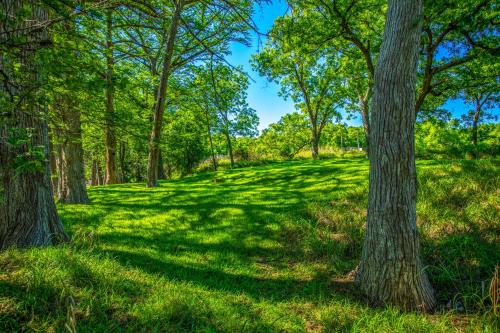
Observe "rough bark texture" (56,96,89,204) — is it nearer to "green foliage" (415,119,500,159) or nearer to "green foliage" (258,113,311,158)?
"green foliage" (415,119,500,159)

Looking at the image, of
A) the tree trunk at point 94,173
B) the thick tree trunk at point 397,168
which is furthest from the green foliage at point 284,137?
the thick tree trunk at point 397,168

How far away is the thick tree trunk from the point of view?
3.52 meters

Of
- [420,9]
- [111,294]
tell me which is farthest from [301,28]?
[111,294]

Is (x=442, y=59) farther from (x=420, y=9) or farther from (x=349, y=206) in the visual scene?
(x=420, y=9)

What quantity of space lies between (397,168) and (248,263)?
3079 millimetres

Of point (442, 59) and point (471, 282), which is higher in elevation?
point (442, 59)

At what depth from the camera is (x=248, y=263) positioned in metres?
5.08

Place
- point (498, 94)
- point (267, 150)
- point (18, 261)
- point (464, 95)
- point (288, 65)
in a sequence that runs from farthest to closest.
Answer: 1. point (267, 150)
2. point (288, 65)
3. point (498, 94)
4. point (464, 95)
5. point (18, 261)

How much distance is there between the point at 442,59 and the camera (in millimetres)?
9445

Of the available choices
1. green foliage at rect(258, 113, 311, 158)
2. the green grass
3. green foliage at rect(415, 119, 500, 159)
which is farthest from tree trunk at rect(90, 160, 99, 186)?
green foliage at rect(415, 119, 500, 159)

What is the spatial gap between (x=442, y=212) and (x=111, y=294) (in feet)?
20.5

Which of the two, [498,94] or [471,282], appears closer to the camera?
[471,282]

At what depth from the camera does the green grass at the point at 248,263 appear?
2867 millimetres

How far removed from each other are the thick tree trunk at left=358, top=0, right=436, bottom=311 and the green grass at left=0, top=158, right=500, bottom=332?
0.35 metres
